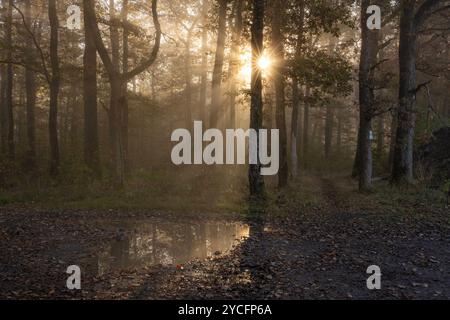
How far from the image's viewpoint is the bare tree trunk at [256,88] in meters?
14.1

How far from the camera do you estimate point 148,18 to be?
1283 inches

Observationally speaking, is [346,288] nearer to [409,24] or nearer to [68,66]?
[409,24]

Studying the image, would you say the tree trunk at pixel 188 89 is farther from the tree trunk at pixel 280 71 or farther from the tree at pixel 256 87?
the tree at pixel 256 87

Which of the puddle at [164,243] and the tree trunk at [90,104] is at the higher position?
the tree trunk at [90,104]

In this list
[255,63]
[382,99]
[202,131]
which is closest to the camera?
[255,63]

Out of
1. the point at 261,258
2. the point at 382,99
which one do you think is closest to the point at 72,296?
the point at 261,258

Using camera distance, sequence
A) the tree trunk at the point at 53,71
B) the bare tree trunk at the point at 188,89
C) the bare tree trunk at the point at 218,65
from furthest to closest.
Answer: the bare tree trunk at the point at 188,89 → the bare tree trunk at the point at 218,65 → the tree trunk at the point at 53,71

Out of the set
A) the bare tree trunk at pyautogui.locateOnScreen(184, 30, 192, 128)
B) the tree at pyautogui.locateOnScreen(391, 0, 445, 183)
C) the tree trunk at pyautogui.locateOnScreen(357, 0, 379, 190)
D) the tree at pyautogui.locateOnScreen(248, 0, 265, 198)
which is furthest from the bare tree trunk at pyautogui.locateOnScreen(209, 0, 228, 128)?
the bare tree trunk at pyautogui.locateOnScreen(184, 30, 192, 128)

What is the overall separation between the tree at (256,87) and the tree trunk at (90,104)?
8.35 meters

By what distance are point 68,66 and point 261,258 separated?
599 inches

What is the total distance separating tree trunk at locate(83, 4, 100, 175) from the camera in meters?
19.3

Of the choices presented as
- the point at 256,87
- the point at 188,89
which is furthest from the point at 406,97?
the point at 188,89

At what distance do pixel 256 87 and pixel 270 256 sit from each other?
714cm

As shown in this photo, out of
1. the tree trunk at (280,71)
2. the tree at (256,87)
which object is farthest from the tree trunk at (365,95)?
the tree at (256,87)
